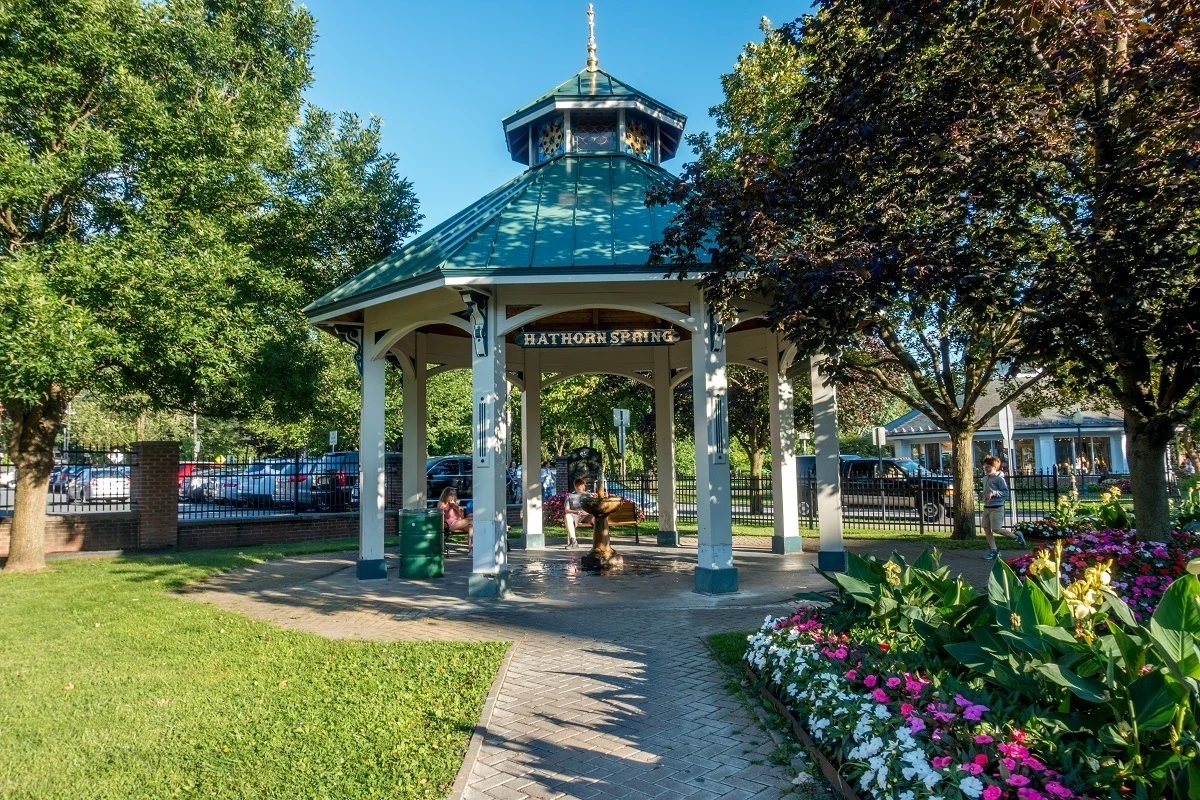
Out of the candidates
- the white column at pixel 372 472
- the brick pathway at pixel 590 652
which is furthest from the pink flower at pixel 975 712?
the white column at pixel 372 472

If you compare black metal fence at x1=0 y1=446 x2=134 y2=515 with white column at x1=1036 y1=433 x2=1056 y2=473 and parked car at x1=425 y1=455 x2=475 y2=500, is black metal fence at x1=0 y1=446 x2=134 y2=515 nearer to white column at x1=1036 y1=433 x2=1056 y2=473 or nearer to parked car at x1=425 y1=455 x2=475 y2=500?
parked car at x1=425 y1=455 x2=475 y2=500

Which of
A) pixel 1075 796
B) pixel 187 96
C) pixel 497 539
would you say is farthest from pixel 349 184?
pixel 1075 796

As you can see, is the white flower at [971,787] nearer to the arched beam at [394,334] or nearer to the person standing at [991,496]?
the arched beam at [394,334]

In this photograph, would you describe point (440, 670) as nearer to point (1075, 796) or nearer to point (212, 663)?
point (212, 663)

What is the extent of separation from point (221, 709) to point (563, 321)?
30.9 ft

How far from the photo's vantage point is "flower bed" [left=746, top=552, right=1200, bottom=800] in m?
3.01

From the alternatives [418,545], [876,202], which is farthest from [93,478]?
[876,202]

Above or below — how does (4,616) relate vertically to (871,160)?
below

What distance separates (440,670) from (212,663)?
2090 mm

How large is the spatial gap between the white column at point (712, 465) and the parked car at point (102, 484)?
1254 centimetres

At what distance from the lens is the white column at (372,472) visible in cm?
1116

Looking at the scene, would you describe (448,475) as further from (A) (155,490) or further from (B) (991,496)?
(B) (991,496)

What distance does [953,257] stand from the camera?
248 inches

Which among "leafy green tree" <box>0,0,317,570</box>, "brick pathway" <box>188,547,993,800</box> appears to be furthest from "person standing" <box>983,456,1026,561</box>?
"leafy green tree" <box>0,0,317,570</box>
